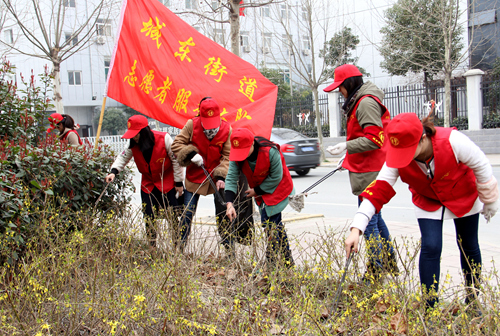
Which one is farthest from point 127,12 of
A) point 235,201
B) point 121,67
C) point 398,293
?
point 398,293

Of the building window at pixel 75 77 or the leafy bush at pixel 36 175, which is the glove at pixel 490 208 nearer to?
the leafy bush at pixel 36 175

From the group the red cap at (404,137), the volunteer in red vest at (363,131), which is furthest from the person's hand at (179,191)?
the red cap at (404,137)

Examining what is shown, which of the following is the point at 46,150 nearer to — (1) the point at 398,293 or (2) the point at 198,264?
(2) the point at 198,264

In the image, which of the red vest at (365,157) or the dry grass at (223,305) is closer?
the dry grass at (223,305)

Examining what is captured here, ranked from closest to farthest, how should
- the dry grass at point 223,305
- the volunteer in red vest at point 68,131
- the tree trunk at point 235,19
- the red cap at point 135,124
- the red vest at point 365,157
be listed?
the dry grass at point 223,305
the red vest at point 365,157
the red cap at point 135,124
the volunteer in red vest at point 68,131
the tree trunk at point 235,19

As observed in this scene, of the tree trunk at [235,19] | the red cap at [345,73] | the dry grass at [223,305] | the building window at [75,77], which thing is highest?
the building window at [75,77]

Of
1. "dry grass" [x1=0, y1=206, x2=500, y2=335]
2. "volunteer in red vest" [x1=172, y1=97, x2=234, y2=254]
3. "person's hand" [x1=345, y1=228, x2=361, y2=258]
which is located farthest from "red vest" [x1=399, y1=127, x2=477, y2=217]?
"volunteer in red vest" [x1=172, y1=97, x2=234, y2=254]

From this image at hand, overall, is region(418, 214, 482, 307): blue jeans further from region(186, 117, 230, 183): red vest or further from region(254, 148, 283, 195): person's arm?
region(186, 117, 230, 183): red vest

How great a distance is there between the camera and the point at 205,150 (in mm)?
4797

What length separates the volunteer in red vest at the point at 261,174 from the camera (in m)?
3.90

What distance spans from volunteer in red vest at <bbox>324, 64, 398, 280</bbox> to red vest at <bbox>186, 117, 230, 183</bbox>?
123 cm

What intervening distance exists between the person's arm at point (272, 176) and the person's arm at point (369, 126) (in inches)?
24.8

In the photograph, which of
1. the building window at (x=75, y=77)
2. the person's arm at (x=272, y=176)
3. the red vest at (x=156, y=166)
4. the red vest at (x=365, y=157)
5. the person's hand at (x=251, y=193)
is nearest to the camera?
the red vest at (x=365, y=157)

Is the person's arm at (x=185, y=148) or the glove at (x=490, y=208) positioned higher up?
the person's arm at (x=185, y=148)
